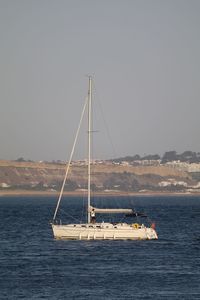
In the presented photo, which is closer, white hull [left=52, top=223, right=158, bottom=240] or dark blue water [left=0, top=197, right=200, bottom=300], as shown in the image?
dark blue water [left=0, top=197, right=200, bottom=300]

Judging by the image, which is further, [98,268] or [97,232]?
Result: [97,232]

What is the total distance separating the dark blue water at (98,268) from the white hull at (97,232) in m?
0.99

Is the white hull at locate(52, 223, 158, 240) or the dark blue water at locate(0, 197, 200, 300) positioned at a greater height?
the white hull at locate(52, 223, 158, 240)

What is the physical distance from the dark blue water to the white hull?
3.23 feet

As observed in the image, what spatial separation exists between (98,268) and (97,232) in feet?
57.5

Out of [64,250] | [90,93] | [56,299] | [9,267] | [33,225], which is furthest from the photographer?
[33,225]

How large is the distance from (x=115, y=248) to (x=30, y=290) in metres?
22.3

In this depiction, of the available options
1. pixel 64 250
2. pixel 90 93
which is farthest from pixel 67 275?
pixel 90 93

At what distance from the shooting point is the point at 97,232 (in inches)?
2948

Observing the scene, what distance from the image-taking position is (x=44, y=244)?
73.9m

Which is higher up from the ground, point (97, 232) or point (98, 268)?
point (97, 232)

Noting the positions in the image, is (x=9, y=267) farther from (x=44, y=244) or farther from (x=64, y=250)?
(x=44, y=244)

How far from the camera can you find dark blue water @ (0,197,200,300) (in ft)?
157

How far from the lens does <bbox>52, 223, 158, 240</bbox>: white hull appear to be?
245 ft
